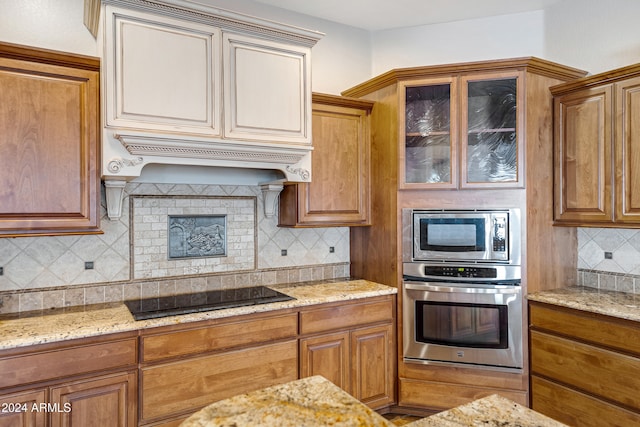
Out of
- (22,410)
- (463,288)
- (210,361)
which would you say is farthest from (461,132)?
(22,410)

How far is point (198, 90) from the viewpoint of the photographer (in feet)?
7.91

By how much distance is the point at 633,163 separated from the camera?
8.33 feet

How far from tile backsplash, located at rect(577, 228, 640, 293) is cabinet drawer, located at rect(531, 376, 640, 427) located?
84cm

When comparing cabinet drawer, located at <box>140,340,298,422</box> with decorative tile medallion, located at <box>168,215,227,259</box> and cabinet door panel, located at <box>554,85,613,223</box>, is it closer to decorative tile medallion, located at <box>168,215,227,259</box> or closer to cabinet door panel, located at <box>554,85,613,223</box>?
decorative tile medallion, located at <box>168,215,227,259</box>

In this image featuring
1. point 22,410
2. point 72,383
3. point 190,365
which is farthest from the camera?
point 190,365

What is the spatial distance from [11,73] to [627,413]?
3667 mm

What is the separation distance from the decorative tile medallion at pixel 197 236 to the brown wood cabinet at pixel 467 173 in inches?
47.4

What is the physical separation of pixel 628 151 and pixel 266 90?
7.39ft

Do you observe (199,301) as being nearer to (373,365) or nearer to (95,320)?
(95,320)

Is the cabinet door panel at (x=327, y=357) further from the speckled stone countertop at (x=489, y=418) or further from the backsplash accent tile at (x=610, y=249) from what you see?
the backsplash accent tile at (x=610, y=249)

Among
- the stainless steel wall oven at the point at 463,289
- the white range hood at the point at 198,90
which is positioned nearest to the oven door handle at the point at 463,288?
the stainless steel wall oven at the point at 463,289

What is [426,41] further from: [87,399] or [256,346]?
[87,399]

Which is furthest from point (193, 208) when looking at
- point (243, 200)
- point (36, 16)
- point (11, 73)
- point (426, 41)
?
point (426, 41)

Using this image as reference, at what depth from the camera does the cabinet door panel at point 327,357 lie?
265cm
